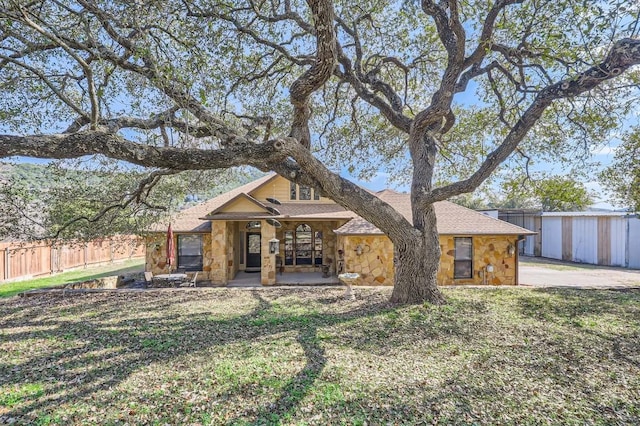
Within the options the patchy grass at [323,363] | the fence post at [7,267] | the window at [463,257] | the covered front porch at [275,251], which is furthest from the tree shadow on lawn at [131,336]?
the fence post at [7,267]

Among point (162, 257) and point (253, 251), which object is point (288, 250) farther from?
point (162, 257)

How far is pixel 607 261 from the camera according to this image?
17.8 m

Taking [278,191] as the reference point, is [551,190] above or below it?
below

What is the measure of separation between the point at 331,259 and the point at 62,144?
11352 mm

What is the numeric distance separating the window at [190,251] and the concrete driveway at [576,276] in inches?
519

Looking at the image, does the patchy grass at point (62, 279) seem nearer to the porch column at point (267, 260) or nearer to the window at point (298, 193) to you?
the porch column at point (267, 260)

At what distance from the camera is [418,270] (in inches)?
279

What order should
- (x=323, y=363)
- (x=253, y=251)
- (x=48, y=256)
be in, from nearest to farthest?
(x=323, y=363) → (x=48, y=256) → (x=253, y=251)

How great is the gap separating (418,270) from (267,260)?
658 centimetres

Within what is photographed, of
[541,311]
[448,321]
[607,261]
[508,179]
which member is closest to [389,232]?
[448,321]

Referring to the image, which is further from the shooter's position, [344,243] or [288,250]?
[288,250]

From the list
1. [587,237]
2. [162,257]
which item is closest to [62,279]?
[162,257]

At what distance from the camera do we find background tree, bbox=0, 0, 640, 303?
4922mm

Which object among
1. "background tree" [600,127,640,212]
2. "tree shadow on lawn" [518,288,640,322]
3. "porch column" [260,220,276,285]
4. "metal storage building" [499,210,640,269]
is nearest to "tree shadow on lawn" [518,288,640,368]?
"tree shadow on lawn" [518,288,640,322]
